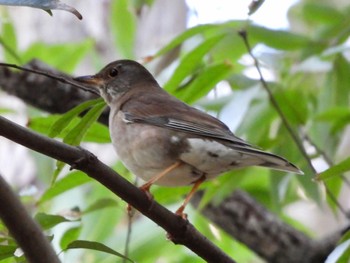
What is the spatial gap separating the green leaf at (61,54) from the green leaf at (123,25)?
0.35m

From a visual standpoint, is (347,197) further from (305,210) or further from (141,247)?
(141,247)

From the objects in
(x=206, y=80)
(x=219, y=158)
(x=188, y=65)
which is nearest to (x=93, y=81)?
(x=188, y=65)

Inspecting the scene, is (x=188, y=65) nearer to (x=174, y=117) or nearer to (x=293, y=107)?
(x=174, y=117)

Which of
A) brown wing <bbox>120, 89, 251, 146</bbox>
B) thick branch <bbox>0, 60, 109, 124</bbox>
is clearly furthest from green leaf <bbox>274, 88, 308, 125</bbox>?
thick branch <bbox>0, 60, 109, 124</bbox>

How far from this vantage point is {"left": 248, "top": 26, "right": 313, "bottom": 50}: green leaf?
4512mm

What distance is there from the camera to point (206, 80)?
3764 mm

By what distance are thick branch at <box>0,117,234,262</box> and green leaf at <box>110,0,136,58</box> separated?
8.45ft

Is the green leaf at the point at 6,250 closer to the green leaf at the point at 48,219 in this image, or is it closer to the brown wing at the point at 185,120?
the green leaf at the point at 48,219

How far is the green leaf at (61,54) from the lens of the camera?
18.3 ft

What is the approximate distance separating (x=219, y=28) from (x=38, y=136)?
→ 2.14m

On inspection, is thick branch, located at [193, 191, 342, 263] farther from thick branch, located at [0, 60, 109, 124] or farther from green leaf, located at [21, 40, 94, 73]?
green leaf, located at [21, 40, 94, 73]

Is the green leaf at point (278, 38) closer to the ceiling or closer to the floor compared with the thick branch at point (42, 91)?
Answer: closer to the floor

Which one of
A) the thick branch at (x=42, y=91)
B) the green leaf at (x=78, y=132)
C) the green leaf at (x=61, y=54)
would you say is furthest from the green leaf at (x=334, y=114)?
the green leaf at (x=61, y=54)

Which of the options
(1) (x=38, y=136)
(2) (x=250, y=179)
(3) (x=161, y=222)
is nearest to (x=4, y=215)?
(1) (x=38, y=136)
